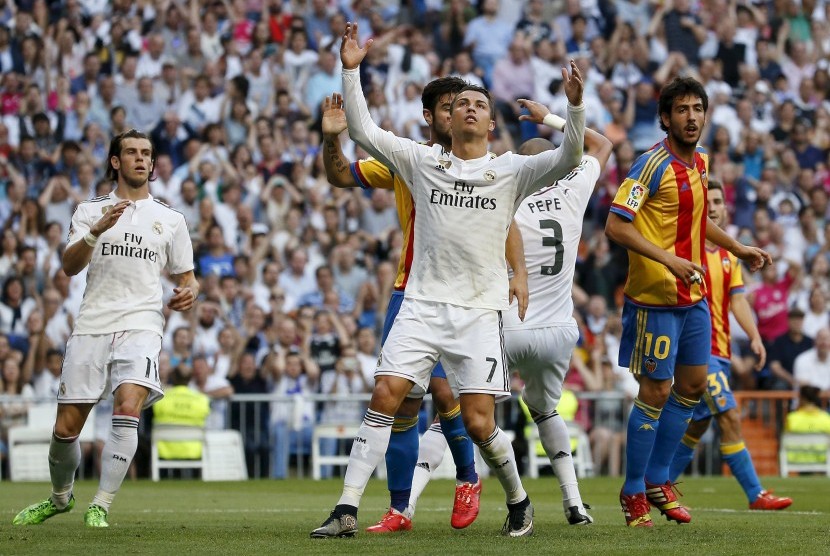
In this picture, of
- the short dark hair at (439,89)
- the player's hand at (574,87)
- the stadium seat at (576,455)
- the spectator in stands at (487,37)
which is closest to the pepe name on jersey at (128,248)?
the short dark hair at (439,89)

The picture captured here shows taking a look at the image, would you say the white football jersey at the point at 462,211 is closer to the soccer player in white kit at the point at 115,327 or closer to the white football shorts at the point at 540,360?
the white football shorts at the point at 540,360

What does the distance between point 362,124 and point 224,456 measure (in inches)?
421

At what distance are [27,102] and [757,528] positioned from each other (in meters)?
14.6

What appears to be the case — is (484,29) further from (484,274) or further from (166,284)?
(484,274)

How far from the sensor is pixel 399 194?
32.4 ft

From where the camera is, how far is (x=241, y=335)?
790 inches

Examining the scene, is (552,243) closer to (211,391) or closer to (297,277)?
(211,391)

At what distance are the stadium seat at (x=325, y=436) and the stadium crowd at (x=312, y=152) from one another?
8.3 inches

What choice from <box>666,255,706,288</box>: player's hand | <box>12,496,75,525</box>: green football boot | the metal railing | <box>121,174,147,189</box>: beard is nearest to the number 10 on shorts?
<box>666,255,706,288</box>: player's hand

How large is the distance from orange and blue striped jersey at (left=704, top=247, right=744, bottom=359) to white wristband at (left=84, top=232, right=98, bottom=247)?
18.4 feet

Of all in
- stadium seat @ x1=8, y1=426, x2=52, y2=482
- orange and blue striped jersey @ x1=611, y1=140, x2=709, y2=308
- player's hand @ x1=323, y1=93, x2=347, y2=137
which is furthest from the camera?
stadium seat @ x1=8, y1=426, x2=52, y2=482

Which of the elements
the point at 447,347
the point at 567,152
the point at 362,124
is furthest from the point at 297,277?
the point at 567,152

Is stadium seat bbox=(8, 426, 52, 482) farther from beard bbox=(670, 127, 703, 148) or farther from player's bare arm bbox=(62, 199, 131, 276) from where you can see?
beard bbox=(670, 127, 703, 148)

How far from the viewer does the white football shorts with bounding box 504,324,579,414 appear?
10578 mm
